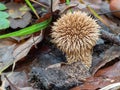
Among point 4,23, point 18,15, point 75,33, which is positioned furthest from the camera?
point 18,15

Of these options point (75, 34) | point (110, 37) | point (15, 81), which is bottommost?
point (15, 81)

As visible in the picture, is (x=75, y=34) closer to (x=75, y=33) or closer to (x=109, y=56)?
(x=75, y=33)

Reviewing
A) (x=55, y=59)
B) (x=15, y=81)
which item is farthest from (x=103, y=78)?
(x=15, y=81)

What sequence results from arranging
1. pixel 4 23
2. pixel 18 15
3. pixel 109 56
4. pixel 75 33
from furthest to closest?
pixel 18 15 < pixel 4 23 < pixel 109 56 < pixel 75 33

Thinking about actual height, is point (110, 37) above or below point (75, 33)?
below

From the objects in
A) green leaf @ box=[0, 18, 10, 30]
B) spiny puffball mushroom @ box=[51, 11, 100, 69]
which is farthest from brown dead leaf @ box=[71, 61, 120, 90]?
green leaf @ box=[0, 18, 10, 30]

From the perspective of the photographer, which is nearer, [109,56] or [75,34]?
[75,34]

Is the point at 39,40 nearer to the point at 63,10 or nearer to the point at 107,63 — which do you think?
the point at 63,10

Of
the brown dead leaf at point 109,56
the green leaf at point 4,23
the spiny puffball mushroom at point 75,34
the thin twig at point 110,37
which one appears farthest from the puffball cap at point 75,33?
the green leaf at point 4,23
